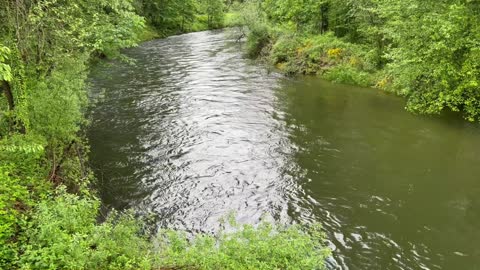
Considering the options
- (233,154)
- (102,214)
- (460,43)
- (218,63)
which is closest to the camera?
(102,214)

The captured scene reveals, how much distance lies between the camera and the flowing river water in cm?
1129

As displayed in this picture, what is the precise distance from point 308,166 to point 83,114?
936cm

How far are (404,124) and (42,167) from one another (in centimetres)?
1593

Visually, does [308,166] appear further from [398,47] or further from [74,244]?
[398,47]

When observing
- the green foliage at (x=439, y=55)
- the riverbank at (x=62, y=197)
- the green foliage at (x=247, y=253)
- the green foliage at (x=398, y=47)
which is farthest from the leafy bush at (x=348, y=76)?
the green foliage at (x=247, y=253)

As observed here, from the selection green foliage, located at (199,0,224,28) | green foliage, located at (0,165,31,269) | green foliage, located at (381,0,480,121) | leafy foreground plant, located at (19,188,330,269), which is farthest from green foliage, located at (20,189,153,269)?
green foliage, located at (199,0,224,28)

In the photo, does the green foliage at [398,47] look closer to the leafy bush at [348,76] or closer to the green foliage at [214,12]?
the leafy bush at [348,76]

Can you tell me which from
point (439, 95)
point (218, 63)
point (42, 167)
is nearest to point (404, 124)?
point (439, 95)

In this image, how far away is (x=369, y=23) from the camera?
95.0 ft

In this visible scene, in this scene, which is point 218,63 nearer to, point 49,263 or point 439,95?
point 439,95

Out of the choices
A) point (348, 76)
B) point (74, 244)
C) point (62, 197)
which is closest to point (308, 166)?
point (62, 197)

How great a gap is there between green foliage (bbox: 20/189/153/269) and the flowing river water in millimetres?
3727

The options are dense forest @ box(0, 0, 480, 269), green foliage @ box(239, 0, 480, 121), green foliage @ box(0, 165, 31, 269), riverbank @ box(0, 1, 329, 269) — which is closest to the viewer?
green foliage @ box(0, 165, 31, 269)

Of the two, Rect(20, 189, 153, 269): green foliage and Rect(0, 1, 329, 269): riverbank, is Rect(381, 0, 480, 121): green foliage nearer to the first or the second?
Rect(0, 1, 329, 269): riverbank
